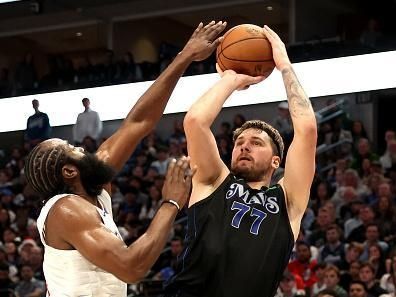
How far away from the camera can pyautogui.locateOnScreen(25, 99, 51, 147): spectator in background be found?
13820mm

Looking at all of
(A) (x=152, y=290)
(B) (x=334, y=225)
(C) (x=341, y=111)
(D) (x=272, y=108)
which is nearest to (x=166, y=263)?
(A) (x=152, y=290)

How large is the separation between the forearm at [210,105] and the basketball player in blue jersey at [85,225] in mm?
435

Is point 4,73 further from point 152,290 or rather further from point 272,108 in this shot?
point 152,290

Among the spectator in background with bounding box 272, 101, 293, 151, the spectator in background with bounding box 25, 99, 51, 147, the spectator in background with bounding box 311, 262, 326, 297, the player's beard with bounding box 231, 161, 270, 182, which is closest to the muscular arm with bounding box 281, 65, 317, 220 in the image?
the player's beard with bounding box 231, 161, 270, 182

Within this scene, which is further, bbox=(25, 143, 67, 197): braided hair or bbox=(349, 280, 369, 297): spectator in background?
bbox=(349, 280, 369, 297): spectator in background

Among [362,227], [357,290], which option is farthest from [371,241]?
[357,290]

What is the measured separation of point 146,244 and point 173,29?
17923mm

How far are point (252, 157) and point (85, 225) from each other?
2.94 ft

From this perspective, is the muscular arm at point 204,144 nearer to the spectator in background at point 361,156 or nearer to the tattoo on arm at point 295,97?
the tattoo on arm at point 295,97

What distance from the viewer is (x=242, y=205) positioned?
3992 mm

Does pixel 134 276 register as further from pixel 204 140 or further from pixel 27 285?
pixel 27 285

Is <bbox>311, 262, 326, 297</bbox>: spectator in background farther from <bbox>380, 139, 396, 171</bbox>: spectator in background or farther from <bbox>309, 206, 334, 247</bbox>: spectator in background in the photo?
<bbox>380, 139, 396, 171</bbox>: spectator in background

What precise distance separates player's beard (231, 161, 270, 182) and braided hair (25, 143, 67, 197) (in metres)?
0.81

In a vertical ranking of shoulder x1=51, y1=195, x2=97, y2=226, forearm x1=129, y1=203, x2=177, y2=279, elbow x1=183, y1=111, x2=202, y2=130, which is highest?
elbow x1=183, y1=111, x2=202, y2=130
